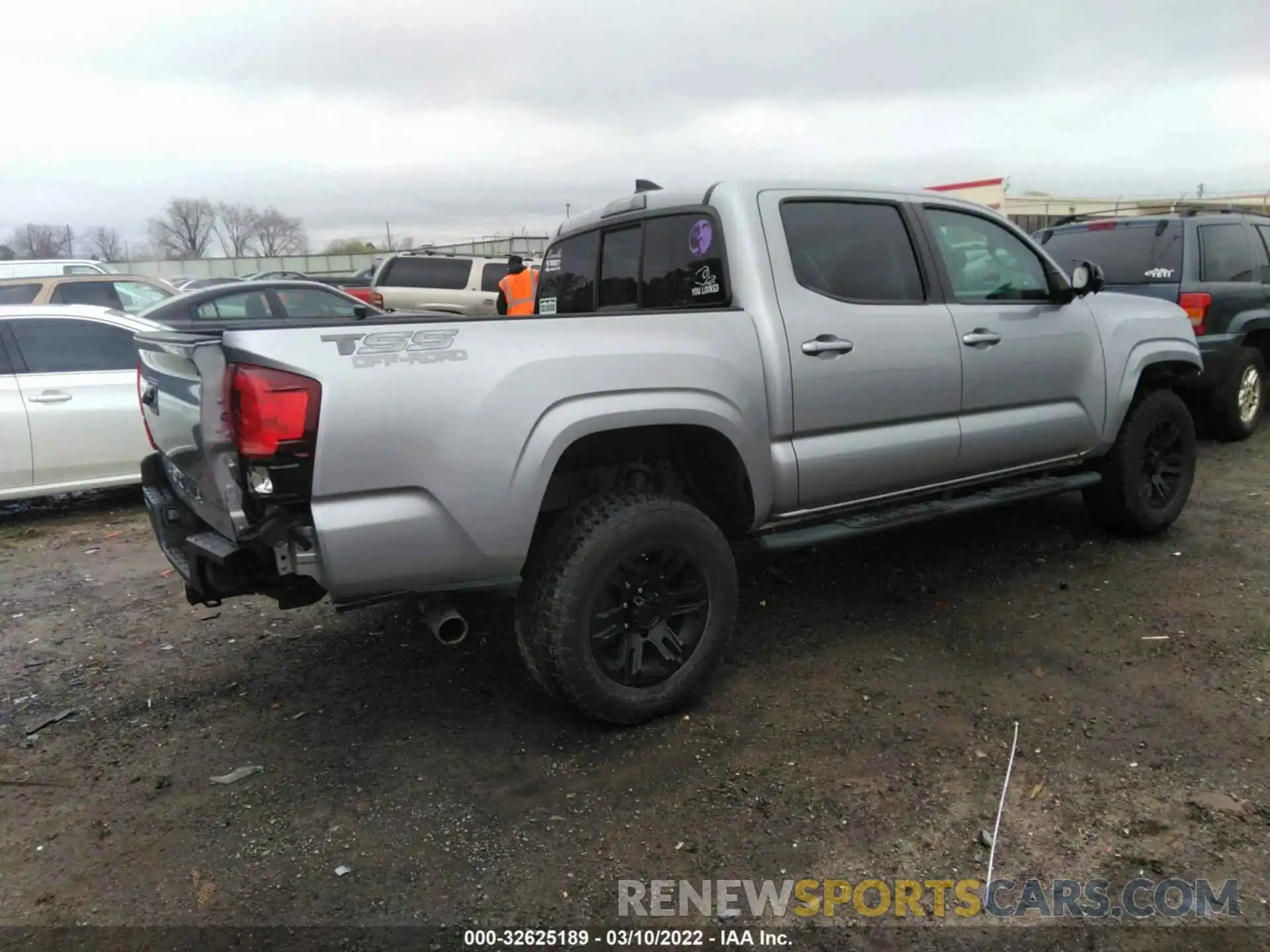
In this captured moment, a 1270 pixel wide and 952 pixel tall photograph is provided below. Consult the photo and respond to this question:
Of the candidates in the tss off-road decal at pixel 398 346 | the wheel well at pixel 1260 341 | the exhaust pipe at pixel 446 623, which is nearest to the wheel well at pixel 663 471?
the exhaust pipe at pixel 446 623

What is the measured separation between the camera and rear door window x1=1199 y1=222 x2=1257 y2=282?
738cm

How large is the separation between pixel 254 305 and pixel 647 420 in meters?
8.69

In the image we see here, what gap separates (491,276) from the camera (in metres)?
16.9

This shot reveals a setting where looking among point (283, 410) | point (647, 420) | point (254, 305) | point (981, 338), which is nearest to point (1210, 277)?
point (981, 338)

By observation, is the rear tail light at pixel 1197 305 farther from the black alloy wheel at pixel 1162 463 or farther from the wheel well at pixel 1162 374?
the black alloy wheel at pixel 1162 463

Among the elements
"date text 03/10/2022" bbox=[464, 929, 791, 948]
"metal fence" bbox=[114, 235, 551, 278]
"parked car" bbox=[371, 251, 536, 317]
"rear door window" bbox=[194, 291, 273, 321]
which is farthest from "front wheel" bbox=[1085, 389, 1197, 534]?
"metal fence" bbox=[114, 235, 551, 278]

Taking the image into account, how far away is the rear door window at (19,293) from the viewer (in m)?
9.41

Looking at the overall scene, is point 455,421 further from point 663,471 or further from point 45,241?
point 45,241

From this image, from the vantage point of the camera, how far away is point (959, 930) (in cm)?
231

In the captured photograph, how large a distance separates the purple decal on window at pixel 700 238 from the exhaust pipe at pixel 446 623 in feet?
5.87

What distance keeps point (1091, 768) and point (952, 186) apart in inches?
952

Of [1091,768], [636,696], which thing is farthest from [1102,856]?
[636,696]

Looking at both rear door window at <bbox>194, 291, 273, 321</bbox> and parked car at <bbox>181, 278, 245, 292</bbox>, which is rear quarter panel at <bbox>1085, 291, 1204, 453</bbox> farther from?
parked car at <bbox>181, 278, 245, 292</bbox>

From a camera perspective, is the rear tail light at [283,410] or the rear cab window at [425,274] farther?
the rear cab window at [425,274]
